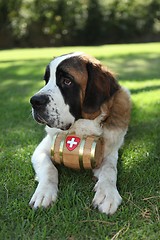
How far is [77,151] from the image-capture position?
2484 millimetres

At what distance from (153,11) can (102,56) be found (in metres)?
9.67

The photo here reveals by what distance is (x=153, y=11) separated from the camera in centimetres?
1880

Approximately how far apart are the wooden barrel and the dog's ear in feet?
0.73

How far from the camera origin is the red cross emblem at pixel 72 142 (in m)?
2.51

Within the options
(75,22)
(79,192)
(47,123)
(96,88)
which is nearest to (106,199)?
(79,192)

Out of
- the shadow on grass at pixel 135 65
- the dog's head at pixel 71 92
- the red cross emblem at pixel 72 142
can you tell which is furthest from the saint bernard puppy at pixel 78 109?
the shadow on grass at pixel 135 65

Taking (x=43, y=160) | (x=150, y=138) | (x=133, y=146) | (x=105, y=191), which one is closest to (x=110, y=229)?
(x=105, y=191)

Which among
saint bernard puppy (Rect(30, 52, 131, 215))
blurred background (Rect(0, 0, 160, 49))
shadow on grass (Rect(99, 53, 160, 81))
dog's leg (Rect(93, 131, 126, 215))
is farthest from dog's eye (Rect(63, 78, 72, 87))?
blurred background (Rect(0, 0, 160, 49))

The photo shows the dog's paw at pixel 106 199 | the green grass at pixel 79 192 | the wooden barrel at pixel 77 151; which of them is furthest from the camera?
the wooden barrel at pixel 77 151

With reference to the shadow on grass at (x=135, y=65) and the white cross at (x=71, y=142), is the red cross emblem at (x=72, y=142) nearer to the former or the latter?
the white cross at (x=71, y=142)

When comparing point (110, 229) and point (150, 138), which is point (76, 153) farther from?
point (150, 138)

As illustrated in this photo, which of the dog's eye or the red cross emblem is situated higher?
the dog's eye

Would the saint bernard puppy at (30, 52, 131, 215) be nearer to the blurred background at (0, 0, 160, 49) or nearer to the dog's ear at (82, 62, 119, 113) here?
the dog's ear at (82, 62, 119, 113)

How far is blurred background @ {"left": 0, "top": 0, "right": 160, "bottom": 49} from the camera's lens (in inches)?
696
